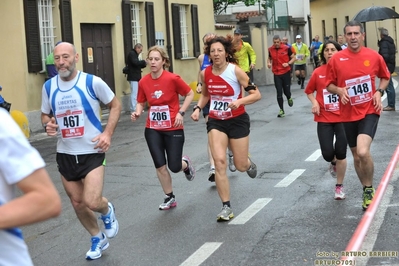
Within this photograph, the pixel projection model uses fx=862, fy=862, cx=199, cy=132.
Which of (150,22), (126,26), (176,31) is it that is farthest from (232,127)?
(176,31)

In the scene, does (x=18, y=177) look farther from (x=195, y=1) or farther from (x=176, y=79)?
(x=195, y=1)

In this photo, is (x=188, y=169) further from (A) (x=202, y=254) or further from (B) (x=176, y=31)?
(B) (x=176, y=31)

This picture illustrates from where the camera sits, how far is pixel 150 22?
26000mm

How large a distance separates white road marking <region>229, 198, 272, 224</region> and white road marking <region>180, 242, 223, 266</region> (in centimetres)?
94

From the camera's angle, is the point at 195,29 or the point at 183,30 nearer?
the point at 183,30

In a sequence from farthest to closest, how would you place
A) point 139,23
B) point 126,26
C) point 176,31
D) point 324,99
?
point 176,31 → point 139,23 → point 126,26 → point 324,99

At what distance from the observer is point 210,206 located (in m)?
8.94

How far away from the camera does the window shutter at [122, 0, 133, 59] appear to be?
24.3 meters

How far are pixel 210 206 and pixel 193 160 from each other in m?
3.79

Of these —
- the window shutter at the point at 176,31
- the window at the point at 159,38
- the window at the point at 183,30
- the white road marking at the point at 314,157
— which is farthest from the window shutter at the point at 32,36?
the window at the point at 183,30

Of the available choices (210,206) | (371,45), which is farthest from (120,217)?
(371,45)

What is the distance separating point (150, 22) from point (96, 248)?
19503 millimetres

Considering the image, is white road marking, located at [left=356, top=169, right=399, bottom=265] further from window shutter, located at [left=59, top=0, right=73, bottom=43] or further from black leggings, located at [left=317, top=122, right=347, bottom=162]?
window shutter, located at [left=59, top=0, right=73, bottom=43]

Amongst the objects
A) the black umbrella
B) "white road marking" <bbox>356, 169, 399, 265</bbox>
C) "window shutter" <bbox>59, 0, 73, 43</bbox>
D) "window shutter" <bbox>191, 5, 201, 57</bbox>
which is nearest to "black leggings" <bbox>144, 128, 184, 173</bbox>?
"white road marking" <bbox>356, 169, 399, 265</bbox>
